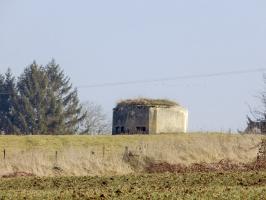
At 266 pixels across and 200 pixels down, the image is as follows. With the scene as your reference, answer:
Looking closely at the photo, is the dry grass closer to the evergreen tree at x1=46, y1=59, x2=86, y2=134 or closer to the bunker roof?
the bunker roof

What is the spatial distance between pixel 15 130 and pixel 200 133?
2656cm

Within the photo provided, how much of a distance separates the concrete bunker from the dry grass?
4.23m

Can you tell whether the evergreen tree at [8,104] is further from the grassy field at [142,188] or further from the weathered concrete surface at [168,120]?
the grassy field at [142,188]

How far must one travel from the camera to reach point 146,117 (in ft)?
185

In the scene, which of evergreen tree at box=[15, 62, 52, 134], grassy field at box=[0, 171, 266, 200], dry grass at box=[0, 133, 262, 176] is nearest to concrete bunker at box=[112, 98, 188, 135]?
dry grass at box=[0, 133, 262, 176]

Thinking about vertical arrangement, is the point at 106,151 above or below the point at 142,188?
above

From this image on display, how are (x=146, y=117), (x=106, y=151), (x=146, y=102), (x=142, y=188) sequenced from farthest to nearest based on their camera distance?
(x=146, y=102), (x=146, y=117), (x=106, y=151), (x=142, y=188)

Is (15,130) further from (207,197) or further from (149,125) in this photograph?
(207,197)

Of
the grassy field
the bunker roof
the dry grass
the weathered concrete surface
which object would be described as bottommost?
the grassy field

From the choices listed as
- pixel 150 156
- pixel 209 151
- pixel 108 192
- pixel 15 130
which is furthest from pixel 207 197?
pixel 15 130

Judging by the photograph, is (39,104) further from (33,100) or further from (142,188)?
(142,188)

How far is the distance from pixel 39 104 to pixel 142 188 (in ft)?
191

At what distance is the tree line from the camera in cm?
7519

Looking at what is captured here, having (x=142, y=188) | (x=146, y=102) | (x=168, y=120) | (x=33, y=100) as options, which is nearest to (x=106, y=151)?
(x=146, y=102)
